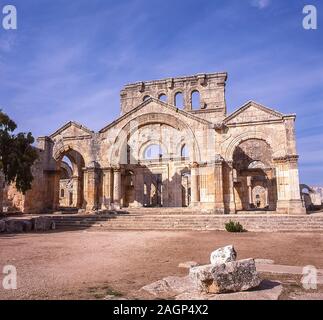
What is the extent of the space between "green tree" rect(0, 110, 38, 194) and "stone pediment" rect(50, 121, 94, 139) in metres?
8.26

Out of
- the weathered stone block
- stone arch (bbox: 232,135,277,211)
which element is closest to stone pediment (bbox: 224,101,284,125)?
stone arch (bbox: 232,135,277,211)

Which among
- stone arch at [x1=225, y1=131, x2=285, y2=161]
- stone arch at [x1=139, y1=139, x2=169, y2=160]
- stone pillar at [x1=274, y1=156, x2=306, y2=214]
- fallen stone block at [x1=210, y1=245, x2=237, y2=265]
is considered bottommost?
fallen stone block at [x1=210, y1=245, x2=237, y2=265]

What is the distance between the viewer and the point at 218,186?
66.4 ft

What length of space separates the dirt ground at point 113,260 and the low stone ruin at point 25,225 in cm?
409

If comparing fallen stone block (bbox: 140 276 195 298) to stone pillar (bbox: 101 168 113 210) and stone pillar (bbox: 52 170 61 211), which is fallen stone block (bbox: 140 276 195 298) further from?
stone pillar (bbox: 52 170 61 211)

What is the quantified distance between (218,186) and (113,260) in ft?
44.8

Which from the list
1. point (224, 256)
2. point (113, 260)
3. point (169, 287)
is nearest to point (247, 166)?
point (113, 260)

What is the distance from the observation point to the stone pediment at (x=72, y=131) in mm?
24219

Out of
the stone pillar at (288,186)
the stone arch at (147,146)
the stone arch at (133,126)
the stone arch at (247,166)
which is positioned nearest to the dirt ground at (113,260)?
the stone pillar at (288,186)

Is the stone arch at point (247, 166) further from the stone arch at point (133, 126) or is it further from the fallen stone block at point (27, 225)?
the fallen stone block at point (27, 225)

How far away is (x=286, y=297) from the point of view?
4.30 metres

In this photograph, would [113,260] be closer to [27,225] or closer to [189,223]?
[189,223]

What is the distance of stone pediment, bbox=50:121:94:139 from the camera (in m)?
24.2
